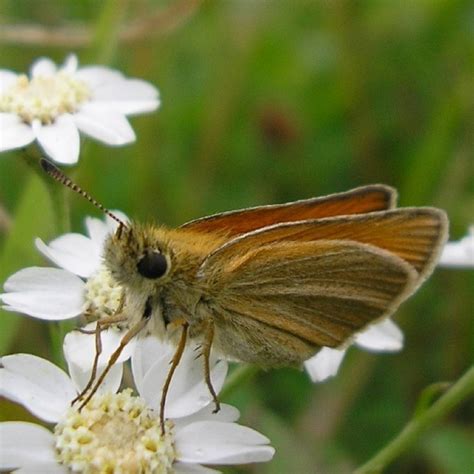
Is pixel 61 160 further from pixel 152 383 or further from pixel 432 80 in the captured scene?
pixel 432 80

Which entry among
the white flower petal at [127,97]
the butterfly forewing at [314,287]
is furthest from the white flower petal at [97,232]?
the white flower petal at [127,97]

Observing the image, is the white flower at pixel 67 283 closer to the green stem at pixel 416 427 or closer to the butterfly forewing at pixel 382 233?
the butterfly forewing at pixel 382 233

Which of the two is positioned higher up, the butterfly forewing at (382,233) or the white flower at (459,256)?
the white flower at (459,256)

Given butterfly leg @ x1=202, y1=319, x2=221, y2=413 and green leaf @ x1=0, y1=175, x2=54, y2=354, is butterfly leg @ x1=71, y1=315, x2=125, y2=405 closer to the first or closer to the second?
butterfly leg @ x1=202, y1=319, x2=221, y2=413

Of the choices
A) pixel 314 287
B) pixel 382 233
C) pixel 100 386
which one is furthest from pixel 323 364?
pixel 100 386

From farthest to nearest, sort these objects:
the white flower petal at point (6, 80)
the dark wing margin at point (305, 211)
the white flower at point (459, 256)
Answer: the white flower petal at point (6, 80), the white flower at point (459, 256), the dark wing margin at point (305, 211)
